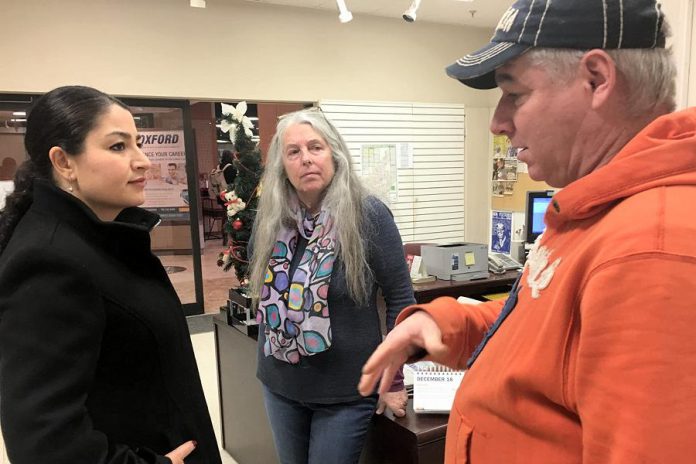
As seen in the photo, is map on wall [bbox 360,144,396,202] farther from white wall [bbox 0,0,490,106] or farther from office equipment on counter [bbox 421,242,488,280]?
office equipment on counter [bbox 421,242,488,280]

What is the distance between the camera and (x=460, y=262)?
Answer: 356 cm

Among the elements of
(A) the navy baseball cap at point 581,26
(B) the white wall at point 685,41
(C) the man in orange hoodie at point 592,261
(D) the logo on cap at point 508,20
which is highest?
(B) the white wall at point 685,41

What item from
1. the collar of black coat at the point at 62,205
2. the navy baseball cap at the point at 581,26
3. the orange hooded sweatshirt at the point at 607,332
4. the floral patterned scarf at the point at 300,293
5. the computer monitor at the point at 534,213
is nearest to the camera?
the orange hooded sweatshirt at the point at 607,332

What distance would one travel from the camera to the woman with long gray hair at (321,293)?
1680 millimetres

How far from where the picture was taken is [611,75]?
0.71 m

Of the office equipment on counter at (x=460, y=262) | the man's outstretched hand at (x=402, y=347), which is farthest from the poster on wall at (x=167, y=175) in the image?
the man's outstretched hand at (x=402, y=347)

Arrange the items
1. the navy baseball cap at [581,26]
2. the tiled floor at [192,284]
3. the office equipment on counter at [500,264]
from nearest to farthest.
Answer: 1. the navy baseball cap at [581,26]
2. the office equipment on counter at [500,264]
3. the tiled floor at [192,284]

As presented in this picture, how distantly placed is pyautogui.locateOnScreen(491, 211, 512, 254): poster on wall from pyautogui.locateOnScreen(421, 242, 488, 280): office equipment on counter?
2483mm

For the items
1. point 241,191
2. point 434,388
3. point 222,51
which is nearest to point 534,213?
point 241,191

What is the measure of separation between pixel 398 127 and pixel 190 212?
106 inches

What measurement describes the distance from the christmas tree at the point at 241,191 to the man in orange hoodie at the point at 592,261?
5.74 feet

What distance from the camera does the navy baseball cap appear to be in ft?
2.28

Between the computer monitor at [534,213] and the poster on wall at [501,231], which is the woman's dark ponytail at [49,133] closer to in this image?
the computer monitor at [534,213]

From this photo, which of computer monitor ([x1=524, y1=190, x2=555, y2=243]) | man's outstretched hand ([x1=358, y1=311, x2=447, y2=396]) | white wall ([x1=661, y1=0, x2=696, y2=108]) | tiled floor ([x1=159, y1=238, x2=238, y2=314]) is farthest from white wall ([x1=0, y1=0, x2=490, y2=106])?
man's outstretched hand ([x1=358, y1=311, x2=447, y2=396])
